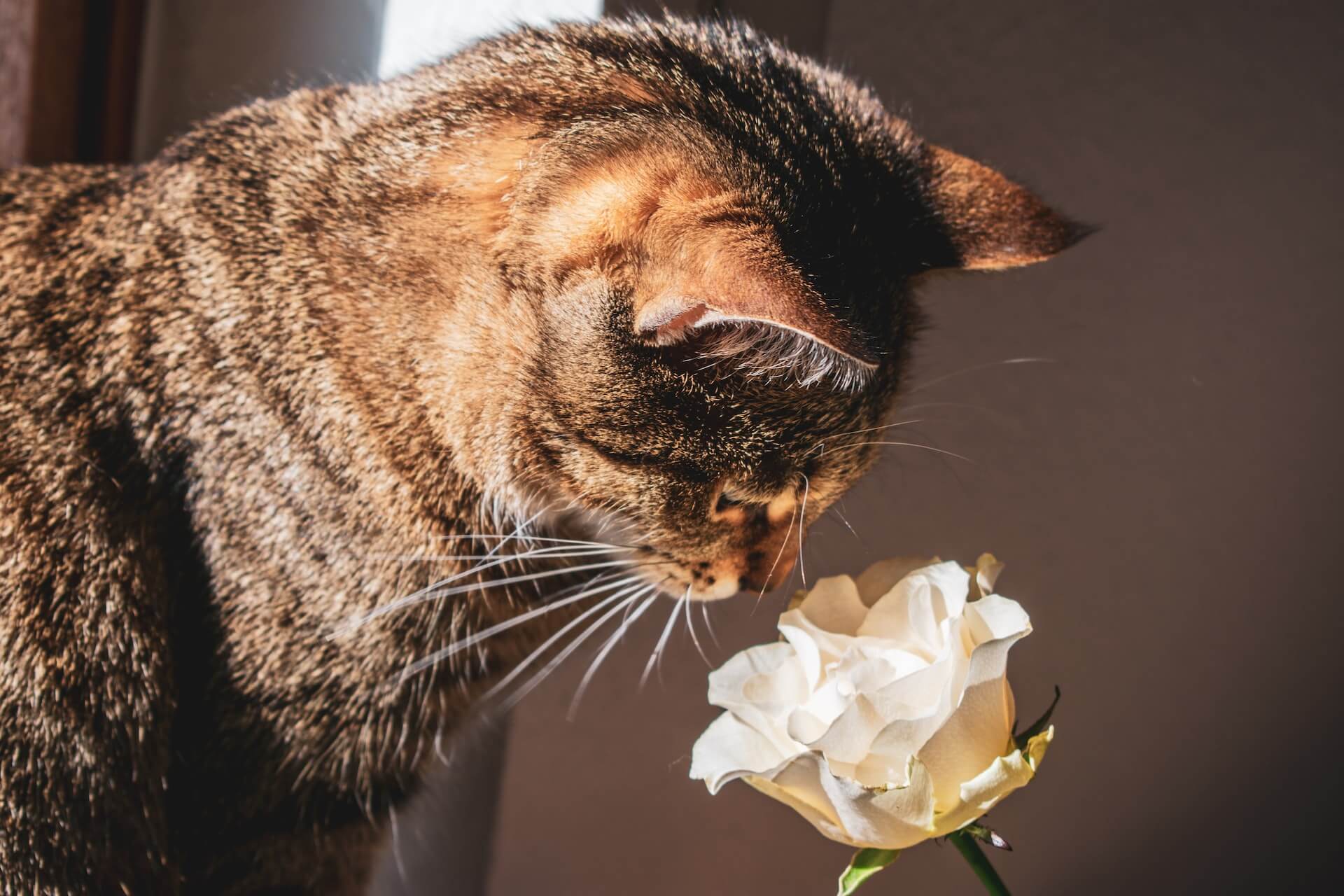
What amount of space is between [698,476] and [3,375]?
0.52 meters

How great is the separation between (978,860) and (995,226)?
0.45 meters

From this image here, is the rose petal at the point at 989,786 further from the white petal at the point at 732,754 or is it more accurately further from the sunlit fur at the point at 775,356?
the sunlit fur at the point at 775,356

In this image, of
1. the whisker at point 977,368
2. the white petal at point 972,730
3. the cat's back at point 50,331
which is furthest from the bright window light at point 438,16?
the white petal at point 972,730

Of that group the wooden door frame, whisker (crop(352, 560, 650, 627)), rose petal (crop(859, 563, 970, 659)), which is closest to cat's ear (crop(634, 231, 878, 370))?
rose petal (crop(859, 563, 970, 659))

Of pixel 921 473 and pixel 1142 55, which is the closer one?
pixel 1142 55

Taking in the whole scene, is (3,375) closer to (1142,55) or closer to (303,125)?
(303,125)

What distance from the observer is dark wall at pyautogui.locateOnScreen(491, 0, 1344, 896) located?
752 millimetres

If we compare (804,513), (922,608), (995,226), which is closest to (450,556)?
(804,513)

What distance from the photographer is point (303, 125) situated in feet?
2.68

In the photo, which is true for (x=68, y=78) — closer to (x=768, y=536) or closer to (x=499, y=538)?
(x=499, y=538)

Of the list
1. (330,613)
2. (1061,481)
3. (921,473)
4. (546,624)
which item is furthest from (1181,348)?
(330,613)

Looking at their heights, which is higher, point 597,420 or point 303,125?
point 303,125

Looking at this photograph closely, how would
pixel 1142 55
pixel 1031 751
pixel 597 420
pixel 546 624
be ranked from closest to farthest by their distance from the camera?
1. pixel 1031 751
2. pixel 597 420
3. pixel 1142 55
4. pixel 546 624

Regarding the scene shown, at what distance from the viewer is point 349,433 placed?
730 mm
